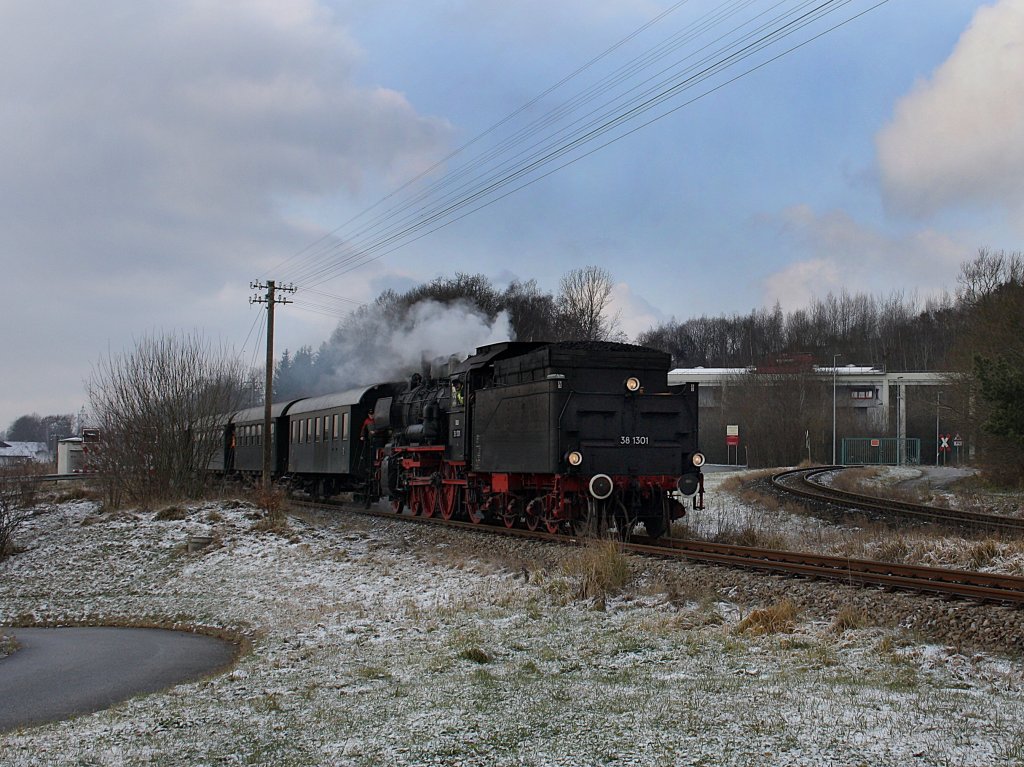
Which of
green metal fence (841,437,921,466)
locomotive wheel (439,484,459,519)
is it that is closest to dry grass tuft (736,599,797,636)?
locomotive wheel (439,484,459,519)

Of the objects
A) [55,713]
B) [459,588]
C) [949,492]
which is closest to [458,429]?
[459,588]

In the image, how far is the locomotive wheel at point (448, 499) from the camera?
19406 millimetres

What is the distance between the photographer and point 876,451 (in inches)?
2446

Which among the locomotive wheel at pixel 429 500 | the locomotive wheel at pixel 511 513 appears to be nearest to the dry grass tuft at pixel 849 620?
the locomotive wheel at pixel 511 513

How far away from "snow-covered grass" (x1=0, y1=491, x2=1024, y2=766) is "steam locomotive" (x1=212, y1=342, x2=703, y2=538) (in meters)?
2.27

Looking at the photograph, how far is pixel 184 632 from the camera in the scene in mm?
11609

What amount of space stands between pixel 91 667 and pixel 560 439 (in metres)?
7.59

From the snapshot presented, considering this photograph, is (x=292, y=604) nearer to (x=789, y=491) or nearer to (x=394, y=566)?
(x=394, y=566)

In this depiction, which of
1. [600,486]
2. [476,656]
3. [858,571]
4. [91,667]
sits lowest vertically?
[91,667]

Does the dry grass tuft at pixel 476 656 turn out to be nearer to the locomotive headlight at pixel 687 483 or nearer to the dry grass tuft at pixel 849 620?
the dry grass tuft at pixel 849 620

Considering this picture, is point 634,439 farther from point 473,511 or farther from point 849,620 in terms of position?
point 849,620

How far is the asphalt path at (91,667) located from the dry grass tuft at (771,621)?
5206mm

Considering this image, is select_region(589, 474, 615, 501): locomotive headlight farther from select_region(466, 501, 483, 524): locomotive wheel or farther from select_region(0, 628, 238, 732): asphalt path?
select_region(0, 628, 238, 732): asphalt path

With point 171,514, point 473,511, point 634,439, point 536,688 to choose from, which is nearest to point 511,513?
point 473,511
